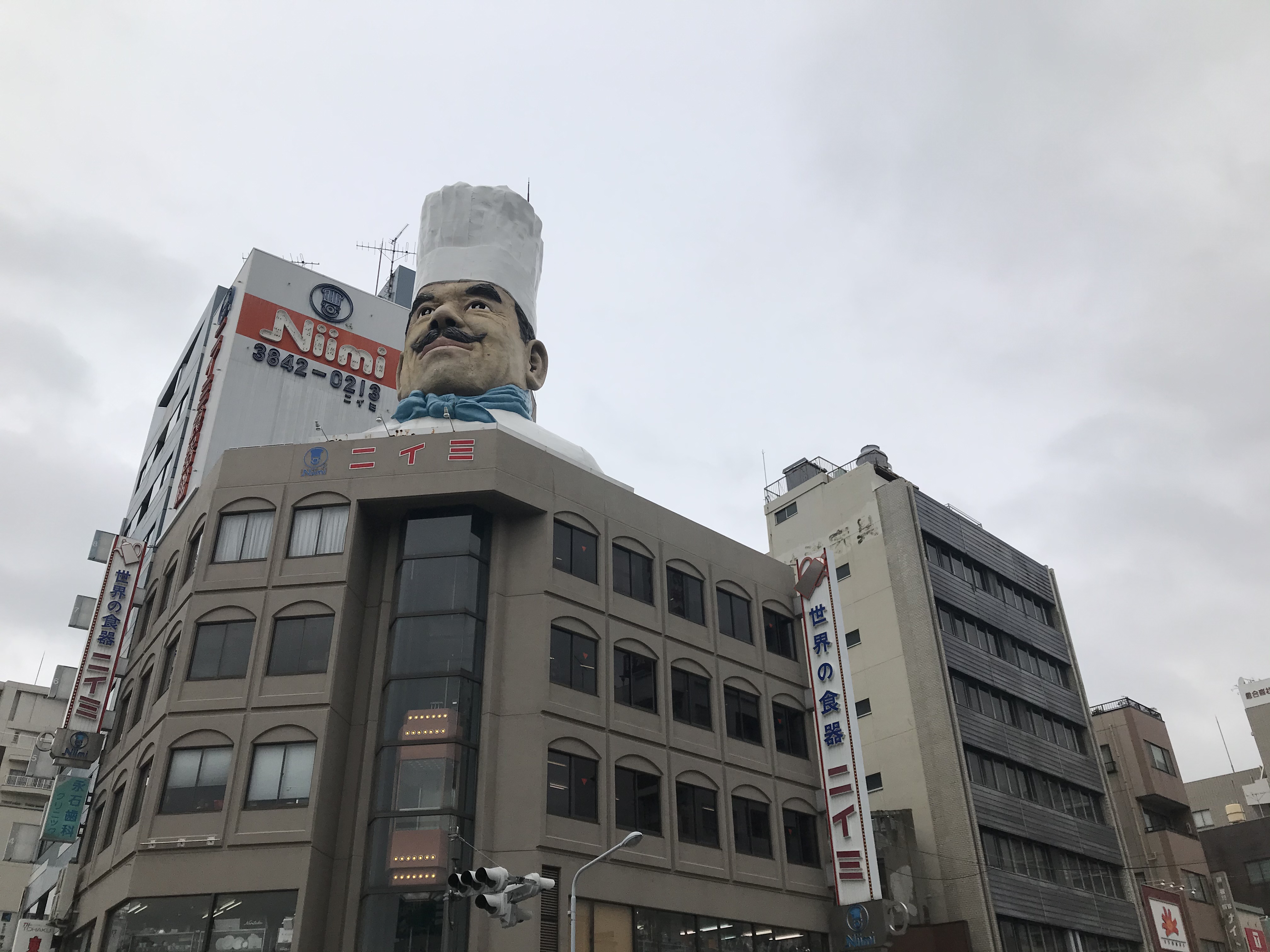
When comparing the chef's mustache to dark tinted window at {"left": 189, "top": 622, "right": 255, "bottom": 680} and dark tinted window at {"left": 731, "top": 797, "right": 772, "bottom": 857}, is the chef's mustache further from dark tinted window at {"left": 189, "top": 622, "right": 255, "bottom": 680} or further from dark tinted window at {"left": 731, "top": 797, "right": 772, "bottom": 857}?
dark tinted window at {"left": 731, "top": 797, "right": 772, "bottom": 857}

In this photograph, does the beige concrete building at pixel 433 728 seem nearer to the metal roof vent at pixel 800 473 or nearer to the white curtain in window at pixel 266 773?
the white curtain in window at pixel 266 773

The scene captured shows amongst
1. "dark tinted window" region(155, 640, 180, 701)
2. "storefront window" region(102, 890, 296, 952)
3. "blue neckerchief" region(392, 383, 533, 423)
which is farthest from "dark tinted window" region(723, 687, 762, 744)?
"dark tinted window" region(155, 640, 180, 701)

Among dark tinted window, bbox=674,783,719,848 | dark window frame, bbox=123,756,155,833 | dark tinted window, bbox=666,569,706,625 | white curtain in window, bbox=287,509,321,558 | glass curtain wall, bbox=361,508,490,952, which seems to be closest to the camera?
glass curtain wall, bbox=361,508,490,952

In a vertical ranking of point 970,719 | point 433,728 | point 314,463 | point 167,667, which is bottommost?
point 433,728

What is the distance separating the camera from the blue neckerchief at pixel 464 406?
1596 inches

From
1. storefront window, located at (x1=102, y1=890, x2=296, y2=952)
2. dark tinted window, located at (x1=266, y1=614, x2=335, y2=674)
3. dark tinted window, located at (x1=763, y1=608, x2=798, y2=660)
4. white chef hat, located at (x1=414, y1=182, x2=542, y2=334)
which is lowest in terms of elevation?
storefront window, located at (x1=102, y1=890, x2=296, y2=952)

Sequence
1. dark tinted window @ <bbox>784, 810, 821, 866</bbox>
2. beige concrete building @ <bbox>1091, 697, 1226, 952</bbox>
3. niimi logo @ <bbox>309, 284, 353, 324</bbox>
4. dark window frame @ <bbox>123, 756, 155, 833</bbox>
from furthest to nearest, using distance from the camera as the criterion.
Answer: niimi logo @ <bbox>309, 284, 353, 324</bbox>
beige concrete building @ <bbox>1091, 697, 1226, 952</bbox>
dark tinted window @ <bbox>784, 810, 821, 866</bbox>
dark window frame @ <bbox>123, 756, 155, 833</bbox>

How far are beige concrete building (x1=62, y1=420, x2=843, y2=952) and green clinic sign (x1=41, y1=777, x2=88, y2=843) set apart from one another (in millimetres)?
807

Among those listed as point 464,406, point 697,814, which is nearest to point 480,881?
point 697,814

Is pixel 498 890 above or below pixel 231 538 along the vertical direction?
below

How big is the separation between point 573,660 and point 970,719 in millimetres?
22116

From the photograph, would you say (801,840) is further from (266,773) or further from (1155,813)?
(1155,813)

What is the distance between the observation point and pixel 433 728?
32.2 metres

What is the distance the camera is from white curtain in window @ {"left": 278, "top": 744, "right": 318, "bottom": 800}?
3095 centimetres
